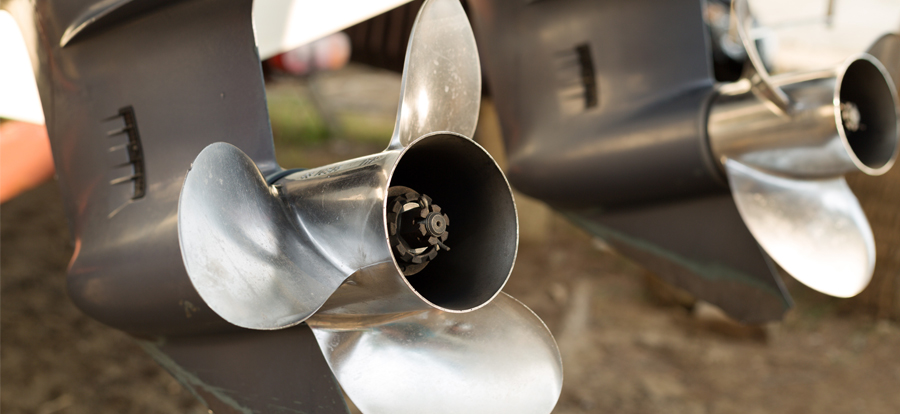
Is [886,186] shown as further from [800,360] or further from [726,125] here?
[726,125]

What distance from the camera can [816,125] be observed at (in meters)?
1.89

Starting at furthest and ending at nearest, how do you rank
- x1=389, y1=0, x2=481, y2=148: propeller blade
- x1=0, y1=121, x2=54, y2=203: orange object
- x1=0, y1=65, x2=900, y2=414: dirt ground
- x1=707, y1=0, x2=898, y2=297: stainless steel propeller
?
1. x1=0, y1=65, x2=900, y2=414: dirt ground
2. x1=0, y1=121, x2=54, y2=203: orange object
3. x1=707, y1=0, x2=898, y2=297: stainless steel propeller
4. x1=389, y1=0, x2=481, y2=148: propeller blade

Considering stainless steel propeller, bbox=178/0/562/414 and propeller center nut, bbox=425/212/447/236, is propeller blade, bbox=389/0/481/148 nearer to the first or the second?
stainless steel propeller, bbox=178/0/562/414

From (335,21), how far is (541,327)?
1191mm

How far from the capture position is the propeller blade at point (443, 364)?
1.24 m

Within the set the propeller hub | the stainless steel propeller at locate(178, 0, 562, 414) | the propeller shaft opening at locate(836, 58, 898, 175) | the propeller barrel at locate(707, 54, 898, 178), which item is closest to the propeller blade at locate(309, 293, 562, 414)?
the stainless steel propeller at locate(178, 0, 562, 414)

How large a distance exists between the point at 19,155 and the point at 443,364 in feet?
7.81

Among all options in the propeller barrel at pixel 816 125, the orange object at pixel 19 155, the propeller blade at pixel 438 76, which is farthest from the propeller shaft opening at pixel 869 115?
the orange object at pixel 19 155

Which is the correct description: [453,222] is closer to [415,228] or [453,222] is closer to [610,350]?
[415,228]

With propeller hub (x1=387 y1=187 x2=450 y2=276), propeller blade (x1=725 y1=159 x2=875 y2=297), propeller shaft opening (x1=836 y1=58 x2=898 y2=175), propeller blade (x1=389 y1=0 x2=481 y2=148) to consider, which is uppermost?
propeller blade (x1=389 y1=0 x2=481 y2=148)

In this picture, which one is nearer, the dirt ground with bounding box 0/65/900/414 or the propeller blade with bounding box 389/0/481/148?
the propeller blade with bounding box 389/0/481/148

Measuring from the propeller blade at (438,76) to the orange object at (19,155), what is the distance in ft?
6.87

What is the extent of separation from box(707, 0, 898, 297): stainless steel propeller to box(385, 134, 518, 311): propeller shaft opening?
3.53 ft

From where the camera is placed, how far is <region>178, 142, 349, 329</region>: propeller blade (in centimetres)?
102
